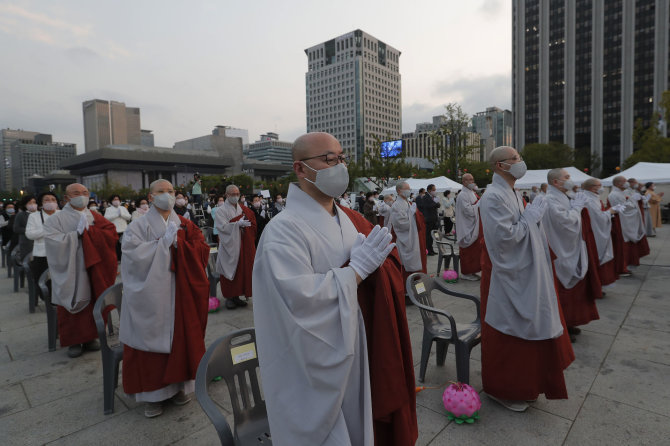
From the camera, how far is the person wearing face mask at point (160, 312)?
132 inches

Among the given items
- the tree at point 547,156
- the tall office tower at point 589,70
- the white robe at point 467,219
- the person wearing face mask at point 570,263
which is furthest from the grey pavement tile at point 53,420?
the tall office tower at point 589,70

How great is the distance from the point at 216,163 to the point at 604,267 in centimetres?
9661

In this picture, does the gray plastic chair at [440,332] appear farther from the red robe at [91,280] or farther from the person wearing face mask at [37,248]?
the person wearing face mask at [37,248]

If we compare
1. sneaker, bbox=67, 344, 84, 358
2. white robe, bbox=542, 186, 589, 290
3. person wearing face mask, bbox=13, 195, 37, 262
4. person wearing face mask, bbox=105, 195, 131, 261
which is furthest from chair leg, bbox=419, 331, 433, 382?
person wearing face mask, bbox=105, 195, 131, 261

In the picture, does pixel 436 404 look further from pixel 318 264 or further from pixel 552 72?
pixel 552 72

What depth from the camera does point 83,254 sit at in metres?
4.69

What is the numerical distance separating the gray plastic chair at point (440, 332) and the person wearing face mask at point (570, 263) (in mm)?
1460

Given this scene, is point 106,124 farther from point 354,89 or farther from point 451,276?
point 451,276

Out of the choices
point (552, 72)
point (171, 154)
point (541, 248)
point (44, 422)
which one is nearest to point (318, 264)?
point (541, 248)

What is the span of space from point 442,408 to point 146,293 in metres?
2.79

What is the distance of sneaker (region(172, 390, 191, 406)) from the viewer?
3.56 metres

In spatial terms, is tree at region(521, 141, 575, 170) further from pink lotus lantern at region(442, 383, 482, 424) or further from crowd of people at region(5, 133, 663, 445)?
pink lotus lantern at region(442, 383, 482, 424)

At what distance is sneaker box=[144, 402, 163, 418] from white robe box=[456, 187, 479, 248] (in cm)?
697

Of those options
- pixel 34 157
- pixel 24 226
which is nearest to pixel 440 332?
pixel 24 226
